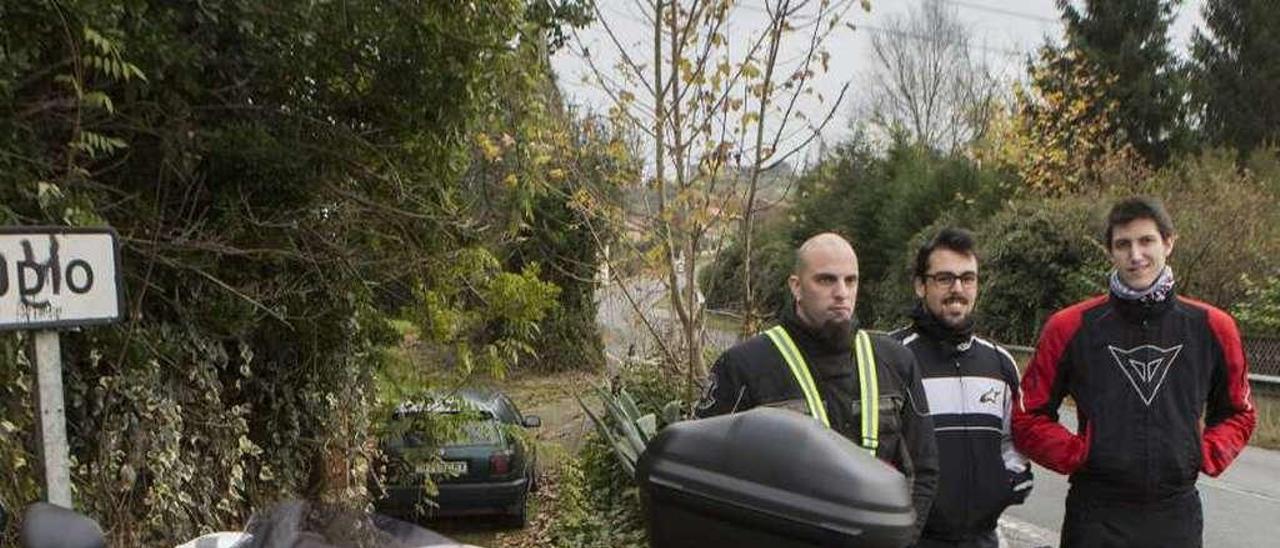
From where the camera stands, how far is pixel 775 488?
136 centimetres

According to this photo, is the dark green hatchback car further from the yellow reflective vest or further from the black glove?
the yellow reflective vest

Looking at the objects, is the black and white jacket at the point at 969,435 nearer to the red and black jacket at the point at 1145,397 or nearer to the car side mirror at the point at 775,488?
the red and black jacket at the point at 1145,397

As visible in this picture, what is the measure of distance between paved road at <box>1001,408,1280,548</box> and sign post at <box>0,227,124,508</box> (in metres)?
6.03

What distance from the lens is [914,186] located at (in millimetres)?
30281

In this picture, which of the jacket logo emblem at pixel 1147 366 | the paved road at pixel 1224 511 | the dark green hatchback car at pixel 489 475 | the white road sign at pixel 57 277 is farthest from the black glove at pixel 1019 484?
the dark green hatchback car at pixel 489 475

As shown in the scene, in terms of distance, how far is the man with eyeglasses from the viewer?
328 cm

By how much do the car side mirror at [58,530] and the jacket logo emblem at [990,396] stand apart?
2533 millimetres

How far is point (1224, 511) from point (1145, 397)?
21.7 ft

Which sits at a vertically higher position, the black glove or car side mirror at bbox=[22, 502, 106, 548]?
car side mirror at bbox=[22, 502, 106, 548]

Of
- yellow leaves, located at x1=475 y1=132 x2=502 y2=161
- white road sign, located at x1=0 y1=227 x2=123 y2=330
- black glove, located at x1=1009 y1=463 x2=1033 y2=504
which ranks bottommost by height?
black glove, located at x1=1009 y1=463 x2=1033 y2=504

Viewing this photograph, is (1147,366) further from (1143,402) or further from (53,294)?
(53,294)

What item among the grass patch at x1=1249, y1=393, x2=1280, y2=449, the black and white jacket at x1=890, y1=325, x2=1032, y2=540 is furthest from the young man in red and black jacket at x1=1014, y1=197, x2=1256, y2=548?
the grass patch at x1=1249, y1=393, x2=1280, y2=449

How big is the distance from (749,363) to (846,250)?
45 centimetres

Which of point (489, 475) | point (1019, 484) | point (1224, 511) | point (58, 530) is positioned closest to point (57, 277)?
point (58, 530)
